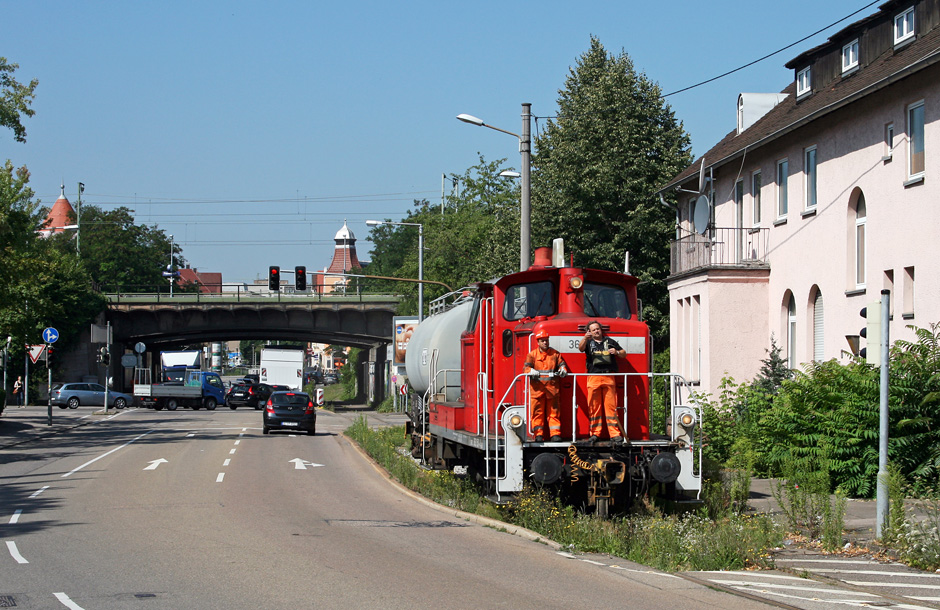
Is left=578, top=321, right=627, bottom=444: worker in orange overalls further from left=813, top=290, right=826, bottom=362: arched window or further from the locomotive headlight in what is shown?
left=813, top=290, right=826, bottom=362: arched window

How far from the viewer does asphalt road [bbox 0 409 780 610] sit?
838 cm

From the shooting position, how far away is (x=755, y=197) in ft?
93.9

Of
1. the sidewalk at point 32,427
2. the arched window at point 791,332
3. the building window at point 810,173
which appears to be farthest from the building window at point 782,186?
the sidewalk at point 32,427

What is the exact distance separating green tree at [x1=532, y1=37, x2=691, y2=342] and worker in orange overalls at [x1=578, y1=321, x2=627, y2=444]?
82.2 ft

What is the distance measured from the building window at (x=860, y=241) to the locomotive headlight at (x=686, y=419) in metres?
11.8

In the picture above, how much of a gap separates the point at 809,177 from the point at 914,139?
15.2 ft

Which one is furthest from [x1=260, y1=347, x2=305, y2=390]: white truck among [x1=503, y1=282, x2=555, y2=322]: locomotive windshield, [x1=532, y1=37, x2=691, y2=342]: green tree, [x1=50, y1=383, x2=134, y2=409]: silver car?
[x1=503, y1=282, x2=555, y2=322]: locomotive windshield

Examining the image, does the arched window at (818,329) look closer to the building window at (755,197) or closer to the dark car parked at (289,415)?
the building window at (755,197)

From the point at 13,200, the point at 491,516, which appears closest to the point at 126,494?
the point at 491,516

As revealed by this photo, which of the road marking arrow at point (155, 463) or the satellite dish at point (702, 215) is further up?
the satellite dish at point (702, 215)

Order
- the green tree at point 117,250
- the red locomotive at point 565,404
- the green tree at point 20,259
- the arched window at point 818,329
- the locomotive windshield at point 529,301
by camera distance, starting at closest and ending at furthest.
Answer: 1. the red locomotive at point 565,404
2. the locomotive windshield at point 529,301
3. the arched window at point 818,329
4. the green tree at point 20,259
5. the green tree at point 117,250

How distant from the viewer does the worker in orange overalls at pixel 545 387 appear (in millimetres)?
12523

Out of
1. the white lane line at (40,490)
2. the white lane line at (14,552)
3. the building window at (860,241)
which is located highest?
the building window at (860,241)

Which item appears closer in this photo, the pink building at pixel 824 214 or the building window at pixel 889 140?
the pink building at pixel 824 214
